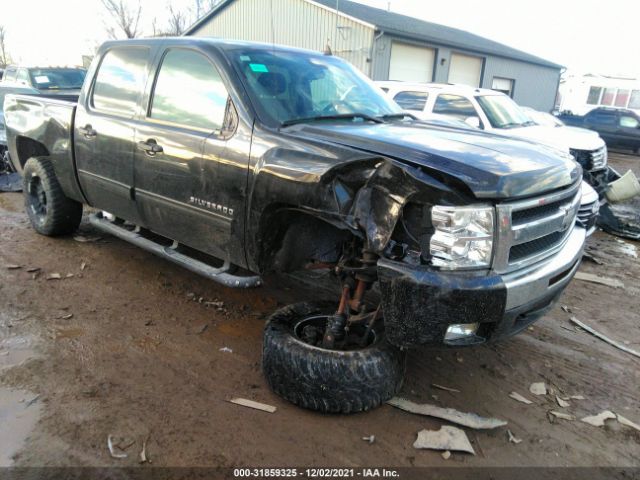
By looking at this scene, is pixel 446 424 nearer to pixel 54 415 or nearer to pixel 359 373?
pixel 359 373

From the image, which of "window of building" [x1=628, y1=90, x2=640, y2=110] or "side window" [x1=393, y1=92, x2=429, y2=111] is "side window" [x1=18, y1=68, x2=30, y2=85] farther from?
"window of building" [x1=628, y1=90, x2=640, y2=110]

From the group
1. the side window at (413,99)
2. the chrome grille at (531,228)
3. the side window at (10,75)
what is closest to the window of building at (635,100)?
the side window at (413,99)

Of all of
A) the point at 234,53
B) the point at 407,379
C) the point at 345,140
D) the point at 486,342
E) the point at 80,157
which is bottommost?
the point at 407,379

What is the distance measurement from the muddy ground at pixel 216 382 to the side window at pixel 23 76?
30.8 feet

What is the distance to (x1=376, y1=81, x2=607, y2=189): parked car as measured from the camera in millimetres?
7719

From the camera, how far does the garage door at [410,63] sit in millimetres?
18469

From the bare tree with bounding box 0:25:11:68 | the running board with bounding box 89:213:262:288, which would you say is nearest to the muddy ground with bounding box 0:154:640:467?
the running board with bounding box 89:213:262:288

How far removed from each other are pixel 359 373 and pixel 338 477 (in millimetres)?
517

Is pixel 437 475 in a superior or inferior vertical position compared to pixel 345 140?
inferior

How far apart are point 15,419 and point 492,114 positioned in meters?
7.67

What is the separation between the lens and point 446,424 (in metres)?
2.78

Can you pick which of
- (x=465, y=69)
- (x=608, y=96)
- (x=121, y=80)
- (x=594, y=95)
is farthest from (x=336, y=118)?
(x=608, y=96)

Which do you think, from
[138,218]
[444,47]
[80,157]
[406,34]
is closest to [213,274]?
[138,218]

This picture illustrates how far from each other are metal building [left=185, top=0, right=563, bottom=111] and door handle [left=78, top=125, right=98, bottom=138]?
11675mm
